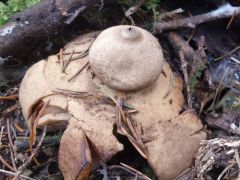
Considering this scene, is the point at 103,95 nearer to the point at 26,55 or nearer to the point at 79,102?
the point at 79,102

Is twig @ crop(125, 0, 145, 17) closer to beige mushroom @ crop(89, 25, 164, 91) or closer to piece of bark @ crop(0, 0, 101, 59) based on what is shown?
piece of bark @ crop(0, 0, 101, 59)

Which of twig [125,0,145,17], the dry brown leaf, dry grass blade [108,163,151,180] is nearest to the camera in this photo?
the dry brown leaf

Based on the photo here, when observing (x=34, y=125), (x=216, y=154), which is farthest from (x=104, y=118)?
(x=216, y=154)

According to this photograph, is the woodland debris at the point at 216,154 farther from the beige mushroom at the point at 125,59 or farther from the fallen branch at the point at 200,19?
the fallen branch at the point at 200,19

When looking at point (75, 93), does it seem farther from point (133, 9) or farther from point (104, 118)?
point (133, 9)

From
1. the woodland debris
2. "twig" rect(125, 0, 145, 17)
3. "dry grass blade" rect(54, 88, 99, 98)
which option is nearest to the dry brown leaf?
"dry grass blade" rect(54, 88, 99, 98)

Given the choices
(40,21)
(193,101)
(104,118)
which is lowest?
(193,101)

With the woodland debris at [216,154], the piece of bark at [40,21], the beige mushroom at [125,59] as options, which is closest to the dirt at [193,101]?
the woodland debris at [216,154]
